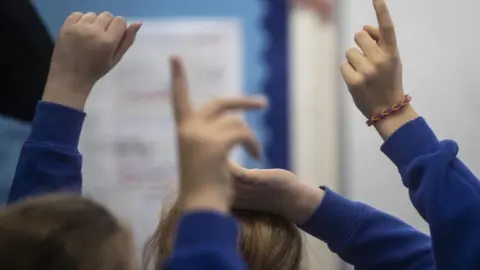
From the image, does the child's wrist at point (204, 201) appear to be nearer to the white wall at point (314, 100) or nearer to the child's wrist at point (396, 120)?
the child's wrist at point (396, 120)

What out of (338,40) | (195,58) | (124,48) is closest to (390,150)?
(124,48)

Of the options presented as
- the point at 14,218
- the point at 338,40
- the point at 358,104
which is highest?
the point at 338,40

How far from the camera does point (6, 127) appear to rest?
849 mm

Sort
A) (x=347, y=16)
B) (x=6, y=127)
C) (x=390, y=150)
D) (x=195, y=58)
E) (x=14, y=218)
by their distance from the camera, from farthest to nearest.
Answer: (x=195, y=58)
(x=347, y=16)
(x=6, y=127)
(x=390, y=150)
(x=14, y=218)

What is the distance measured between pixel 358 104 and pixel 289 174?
4.2 inches

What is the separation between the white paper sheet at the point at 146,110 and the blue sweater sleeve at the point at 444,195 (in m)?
0.80

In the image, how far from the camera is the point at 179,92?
0.48 m

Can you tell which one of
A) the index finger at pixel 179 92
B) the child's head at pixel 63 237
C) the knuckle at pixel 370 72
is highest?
the knuckle at pixel 370 72

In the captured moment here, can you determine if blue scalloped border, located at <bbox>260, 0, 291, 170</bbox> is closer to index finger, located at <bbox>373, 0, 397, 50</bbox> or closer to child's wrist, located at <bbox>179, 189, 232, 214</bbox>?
index finger, located at <bbox>373, 0, 397, 50</bbox>

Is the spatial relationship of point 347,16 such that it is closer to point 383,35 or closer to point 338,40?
point 338,40

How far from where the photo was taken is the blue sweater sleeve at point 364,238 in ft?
2.38

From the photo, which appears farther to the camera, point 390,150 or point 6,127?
point 6,127

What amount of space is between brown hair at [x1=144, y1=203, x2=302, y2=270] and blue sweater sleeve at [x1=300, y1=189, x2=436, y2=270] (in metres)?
0.02

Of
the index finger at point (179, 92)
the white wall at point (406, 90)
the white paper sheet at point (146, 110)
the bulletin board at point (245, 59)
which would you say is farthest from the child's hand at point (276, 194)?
the white paper sheet at point (146, 110)
